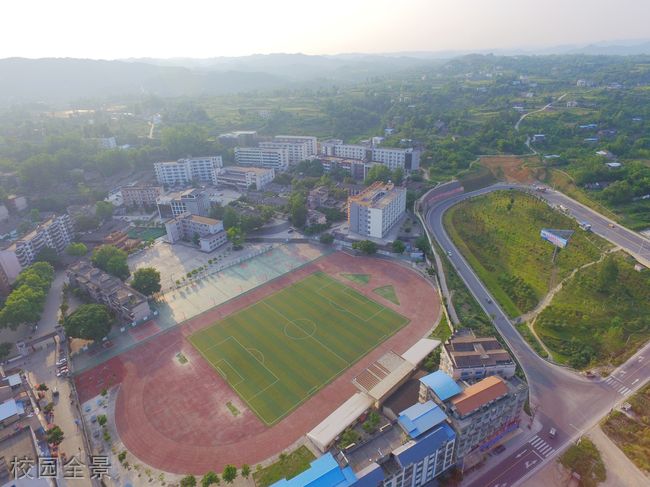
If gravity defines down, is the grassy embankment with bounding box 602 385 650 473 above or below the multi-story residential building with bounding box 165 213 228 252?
below

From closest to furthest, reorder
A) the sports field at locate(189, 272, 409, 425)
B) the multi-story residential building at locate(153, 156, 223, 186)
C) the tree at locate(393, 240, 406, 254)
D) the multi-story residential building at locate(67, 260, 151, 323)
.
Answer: the sports field at locate(189, 272, 409, 425) < the multi-story residential building at locate(67, 260, 151, 323) < the tree at locate(393, 240, 406, 254) < the multi-story residential building at locate(153, 156, 223, 186)

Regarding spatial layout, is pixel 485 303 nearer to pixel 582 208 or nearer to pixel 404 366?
pixel 404 366

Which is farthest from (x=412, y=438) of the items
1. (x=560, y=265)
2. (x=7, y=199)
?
(x=7, y=199)

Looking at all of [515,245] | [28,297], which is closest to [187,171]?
[28,297]

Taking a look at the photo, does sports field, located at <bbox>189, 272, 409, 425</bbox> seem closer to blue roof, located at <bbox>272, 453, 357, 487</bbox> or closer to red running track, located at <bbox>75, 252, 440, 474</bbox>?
red running track, located at <bbox>75, 252, 440, 474</bbox>

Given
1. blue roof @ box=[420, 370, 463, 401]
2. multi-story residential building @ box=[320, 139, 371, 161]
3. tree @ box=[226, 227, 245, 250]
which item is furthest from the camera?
multi-story residential building @ box=[320, 139, 371, 161]

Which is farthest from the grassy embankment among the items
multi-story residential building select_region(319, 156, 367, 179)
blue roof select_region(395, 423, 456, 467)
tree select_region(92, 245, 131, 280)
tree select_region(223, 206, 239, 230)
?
multi-story residential building select_region(319, 156, 367, 179)

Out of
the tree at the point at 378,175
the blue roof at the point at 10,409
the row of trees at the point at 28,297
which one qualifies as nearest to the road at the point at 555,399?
the blue roof at the point at 10,409
